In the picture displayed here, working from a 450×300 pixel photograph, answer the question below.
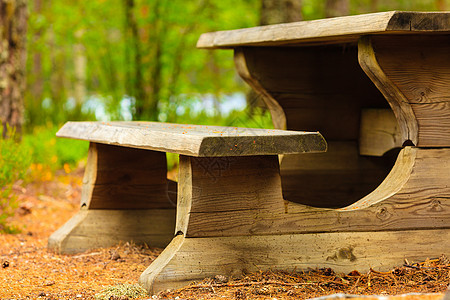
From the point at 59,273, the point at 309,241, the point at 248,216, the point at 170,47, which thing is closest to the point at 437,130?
the point at 309,241

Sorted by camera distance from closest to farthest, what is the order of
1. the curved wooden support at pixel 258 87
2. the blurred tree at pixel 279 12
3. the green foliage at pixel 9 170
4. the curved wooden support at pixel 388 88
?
the curved wooden support at pixel 388 88
the curved wooden support at pixel 258 87
the green foliage at pixel 9 170
the blurred tree at pixel 279 12

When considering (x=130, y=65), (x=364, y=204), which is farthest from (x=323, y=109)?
(x=130, y=65)

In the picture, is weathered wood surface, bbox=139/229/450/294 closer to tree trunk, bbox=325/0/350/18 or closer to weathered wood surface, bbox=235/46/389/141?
weathered wood surface, bbox=235/46/389/141

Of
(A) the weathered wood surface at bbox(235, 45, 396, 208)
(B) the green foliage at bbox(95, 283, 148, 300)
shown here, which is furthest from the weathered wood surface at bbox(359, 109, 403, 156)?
(B) the green foliage at bbox(95, 283, 148, 300)

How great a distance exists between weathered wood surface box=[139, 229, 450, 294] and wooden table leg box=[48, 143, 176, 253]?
1.01 meters

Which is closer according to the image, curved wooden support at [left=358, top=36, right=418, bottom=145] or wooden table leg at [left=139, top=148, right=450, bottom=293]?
wooden table leg at [left=139, top=148, right=450, bottom=293]

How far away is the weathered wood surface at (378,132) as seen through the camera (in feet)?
12.6

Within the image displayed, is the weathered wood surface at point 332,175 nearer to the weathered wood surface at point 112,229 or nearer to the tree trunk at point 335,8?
the weathered wood surface at point 112,229

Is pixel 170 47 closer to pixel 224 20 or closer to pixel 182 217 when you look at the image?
pixel 224 20

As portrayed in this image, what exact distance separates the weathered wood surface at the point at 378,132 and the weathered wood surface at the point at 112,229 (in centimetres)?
141

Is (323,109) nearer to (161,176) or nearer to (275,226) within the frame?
(161,176)

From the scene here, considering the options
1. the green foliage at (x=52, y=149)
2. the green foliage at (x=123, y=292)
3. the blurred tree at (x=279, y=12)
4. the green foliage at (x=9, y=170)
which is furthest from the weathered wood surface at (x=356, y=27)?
the green foliage at (x=52, y=149)

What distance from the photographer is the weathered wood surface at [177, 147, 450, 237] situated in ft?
8.70

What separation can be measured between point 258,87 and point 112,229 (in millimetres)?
1320
